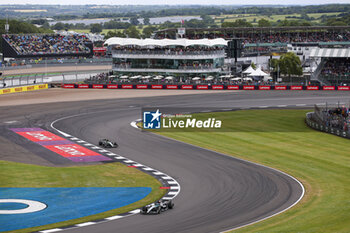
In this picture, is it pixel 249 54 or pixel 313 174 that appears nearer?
pixel 313 174

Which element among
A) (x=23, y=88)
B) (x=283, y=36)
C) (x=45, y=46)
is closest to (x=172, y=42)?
(x=23, y=88)

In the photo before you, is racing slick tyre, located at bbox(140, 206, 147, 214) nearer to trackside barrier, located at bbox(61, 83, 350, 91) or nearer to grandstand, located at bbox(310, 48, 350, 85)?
trackside barrier, located at bbox(61, 83, 350, 91)

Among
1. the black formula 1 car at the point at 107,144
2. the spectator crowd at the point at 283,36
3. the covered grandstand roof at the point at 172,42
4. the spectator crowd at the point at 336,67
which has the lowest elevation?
the black formula 1 car at the point at 107,144

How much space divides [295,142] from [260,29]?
105643mm

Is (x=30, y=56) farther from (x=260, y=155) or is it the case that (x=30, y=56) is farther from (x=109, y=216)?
(x=109, y=216)

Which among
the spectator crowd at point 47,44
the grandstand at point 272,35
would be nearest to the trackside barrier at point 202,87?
the spectator crowd at point 47,44

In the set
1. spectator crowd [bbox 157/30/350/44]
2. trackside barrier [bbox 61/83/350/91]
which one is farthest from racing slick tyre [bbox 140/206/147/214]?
spectator crowd [bbox 157/30/350/44]

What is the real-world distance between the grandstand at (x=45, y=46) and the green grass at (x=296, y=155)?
87128mm

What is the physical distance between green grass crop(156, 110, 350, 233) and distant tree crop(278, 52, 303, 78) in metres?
39.8

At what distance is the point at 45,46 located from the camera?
14975cm

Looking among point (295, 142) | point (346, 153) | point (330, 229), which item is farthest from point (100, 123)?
point (330, 229)

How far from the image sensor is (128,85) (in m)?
95.1

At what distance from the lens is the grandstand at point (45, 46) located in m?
143

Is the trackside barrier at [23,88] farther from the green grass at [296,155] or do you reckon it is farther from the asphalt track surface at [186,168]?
the green grass at [296,155]
